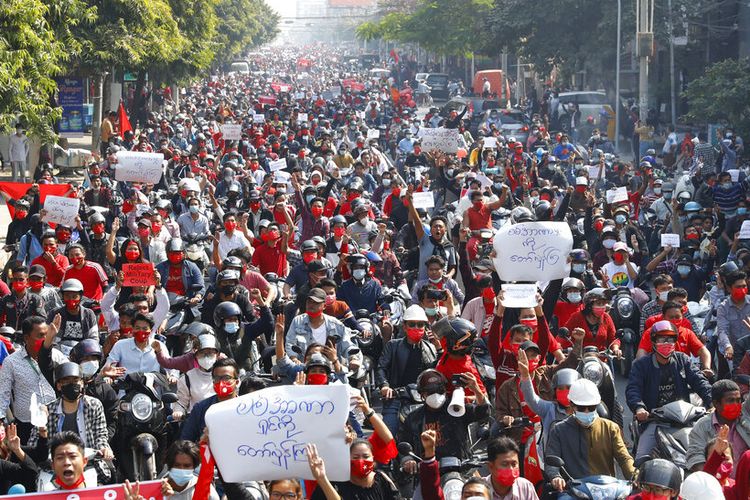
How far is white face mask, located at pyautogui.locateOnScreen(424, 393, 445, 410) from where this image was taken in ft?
28.5

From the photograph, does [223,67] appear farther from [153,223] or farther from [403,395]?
[403,395]

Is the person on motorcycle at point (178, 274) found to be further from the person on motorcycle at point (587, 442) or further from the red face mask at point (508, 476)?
the red face mask at point (508, 476)

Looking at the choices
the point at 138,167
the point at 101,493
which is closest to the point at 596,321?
the point at 101,493

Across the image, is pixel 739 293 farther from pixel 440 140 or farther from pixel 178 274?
pixel 440 140

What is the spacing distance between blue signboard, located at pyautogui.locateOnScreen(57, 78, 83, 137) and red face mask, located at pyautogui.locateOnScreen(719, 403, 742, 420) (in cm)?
2694

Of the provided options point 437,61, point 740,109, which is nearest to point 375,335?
point 740,109

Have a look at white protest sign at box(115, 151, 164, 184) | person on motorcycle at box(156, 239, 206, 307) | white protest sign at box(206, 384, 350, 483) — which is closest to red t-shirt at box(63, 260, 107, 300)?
person on motorcycle at box(156, 239, 206, 307)

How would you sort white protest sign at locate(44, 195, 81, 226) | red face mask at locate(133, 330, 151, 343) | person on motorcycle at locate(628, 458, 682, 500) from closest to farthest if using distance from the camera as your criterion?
1. person on motorcycle at locate(628, 458, 682, 500)
2. red face mask at locate(133, 330, 151, 343)
3. white protest sign at locate(44, 195, 81, 226)

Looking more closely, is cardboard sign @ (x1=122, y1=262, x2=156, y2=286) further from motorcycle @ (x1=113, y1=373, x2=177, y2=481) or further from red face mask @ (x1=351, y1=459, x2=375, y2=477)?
red face mask @ (x1=351, y1=459, x2=375, y2=477)

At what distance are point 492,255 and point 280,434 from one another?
5.79m

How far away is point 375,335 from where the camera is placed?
37.4ft

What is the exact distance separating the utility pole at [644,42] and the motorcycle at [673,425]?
2730cm

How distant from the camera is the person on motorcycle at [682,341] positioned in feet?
34.0

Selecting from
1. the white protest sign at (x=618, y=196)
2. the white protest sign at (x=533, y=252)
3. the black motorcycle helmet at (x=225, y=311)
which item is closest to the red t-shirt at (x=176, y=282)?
the black motorcycle helmet at (x=225, y=311)
